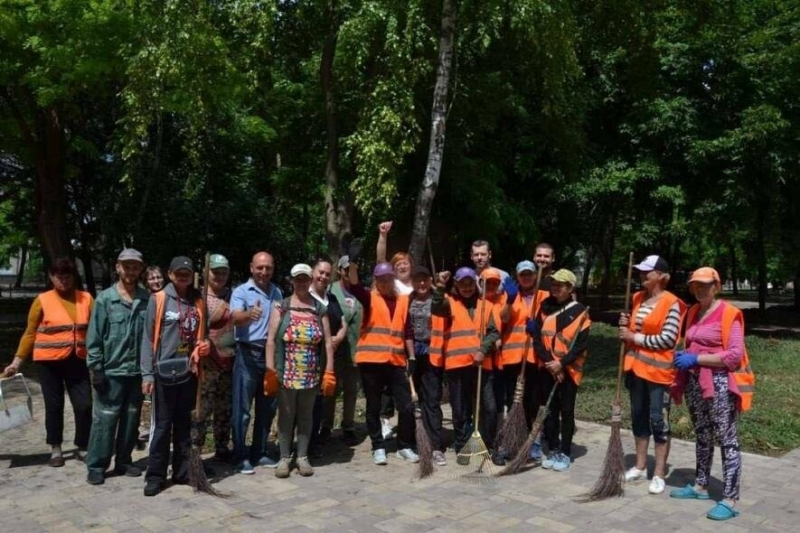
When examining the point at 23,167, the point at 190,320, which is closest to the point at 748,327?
the point at 190,320

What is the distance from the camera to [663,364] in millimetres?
5465

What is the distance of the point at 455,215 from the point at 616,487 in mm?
11109

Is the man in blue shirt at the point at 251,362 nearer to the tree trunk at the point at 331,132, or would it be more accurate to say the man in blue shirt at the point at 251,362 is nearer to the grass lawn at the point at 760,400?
the grass lawn at the point at 760,400

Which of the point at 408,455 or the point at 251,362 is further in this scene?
the point at 408,455

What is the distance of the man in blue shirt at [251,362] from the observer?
6.06 m

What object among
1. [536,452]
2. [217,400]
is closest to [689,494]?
[536,452]

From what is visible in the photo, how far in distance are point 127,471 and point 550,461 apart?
3574 mm

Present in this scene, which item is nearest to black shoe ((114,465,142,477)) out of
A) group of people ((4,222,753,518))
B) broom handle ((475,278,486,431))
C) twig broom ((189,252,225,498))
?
group of people ((4,222,753,518))

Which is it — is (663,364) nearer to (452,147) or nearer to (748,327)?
(452,147)

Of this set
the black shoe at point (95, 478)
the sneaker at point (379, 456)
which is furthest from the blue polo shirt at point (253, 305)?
→ the black shoe at point (95, 478)

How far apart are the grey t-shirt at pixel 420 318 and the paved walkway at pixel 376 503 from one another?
1.15 metres

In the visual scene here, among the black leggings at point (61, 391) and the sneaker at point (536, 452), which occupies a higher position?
the black leggings at point (61, 391)

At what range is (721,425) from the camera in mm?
5051

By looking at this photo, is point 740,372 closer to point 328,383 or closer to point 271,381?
point 328,383
